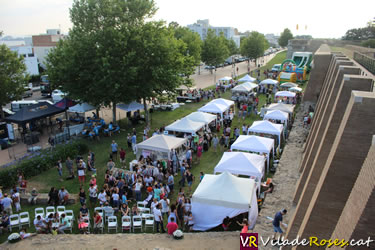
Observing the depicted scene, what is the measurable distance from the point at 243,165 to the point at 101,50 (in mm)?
13279

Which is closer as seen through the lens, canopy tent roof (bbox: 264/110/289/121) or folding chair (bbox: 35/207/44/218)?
folding chair (bbox: 35/207/44/218)

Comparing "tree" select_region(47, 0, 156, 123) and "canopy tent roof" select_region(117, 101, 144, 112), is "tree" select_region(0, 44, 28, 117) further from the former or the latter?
"canopy tent roof" select_region(117, 101, 144, 112)

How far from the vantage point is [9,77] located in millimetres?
26297

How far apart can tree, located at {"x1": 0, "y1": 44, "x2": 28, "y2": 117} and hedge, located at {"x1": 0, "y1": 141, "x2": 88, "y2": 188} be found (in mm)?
10428

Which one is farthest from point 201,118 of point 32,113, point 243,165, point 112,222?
point 32,113

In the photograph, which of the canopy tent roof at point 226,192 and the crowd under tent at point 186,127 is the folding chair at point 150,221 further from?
the crowd under tent at point 186,127

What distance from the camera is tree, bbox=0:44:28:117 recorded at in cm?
2577

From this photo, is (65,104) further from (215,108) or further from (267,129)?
(267,129)

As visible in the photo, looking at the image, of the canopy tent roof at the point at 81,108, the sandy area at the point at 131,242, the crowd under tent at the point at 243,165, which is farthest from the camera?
the canopy tent roof at the point at 81,108

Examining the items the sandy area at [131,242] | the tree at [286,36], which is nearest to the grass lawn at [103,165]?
the sandy area at [131,242]

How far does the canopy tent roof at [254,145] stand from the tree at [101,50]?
29.5 ft

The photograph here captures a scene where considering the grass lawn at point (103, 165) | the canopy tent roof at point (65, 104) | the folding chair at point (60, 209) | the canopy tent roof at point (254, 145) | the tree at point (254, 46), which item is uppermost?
the tree at point (254, 46)

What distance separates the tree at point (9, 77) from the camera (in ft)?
84.5

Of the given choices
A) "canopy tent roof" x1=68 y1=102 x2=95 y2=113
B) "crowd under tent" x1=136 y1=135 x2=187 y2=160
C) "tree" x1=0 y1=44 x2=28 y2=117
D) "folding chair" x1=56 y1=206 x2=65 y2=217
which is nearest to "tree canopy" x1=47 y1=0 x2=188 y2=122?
"canopy tent roof" x1=68 y1=102 x2=95 y2=113
